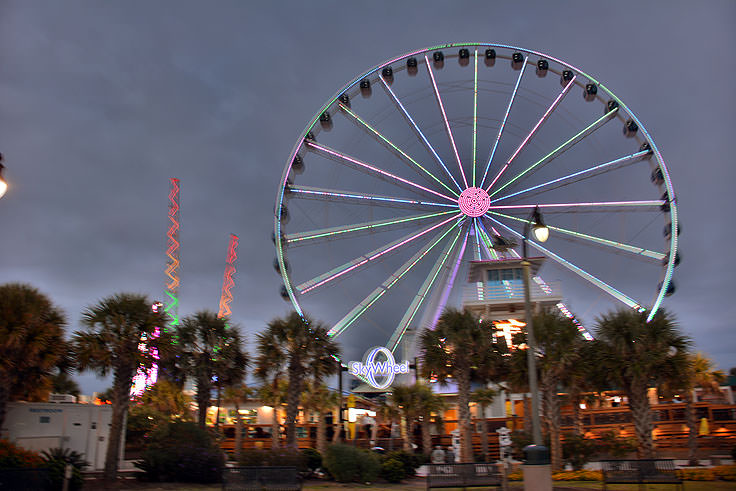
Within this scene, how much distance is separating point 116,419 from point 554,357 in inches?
671

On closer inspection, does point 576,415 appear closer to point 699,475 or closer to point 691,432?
point 691,432

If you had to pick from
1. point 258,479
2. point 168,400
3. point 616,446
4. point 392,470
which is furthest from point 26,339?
point 168,400

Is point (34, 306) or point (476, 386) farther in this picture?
point (476, 386)

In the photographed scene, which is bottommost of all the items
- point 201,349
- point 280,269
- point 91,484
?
point 91,484

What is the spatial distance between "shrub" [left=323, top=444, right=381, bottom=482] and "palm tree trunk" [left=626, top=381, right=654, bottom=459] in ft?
32.3

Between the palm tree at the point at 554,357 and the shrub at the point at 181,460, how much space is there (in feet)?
43.5

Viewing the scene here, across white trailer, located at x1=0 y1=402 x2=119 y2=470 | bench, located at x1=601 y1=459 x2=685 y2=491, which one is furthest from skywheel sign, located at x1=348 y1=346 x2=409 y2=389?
bench, located at x1=601 y1=459 x2=685 y2=491

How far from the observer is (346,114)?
112 feet

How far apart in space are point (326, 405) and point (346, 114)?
19.0 m

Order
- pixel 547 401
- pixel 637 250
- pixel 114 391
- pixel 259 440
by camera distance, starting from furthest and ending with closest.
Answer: pixel 259 440
pixel 637 250
pixel 547 401
pixel 114 391

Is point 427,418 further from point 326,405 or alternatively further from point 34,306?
point 34,306

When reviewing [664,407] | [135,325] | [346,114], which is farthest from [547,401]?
[346,114]

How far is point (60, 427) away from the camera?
72.7 ft

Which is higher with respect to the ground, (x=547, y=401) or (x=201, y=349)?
(x=201, y=349)
